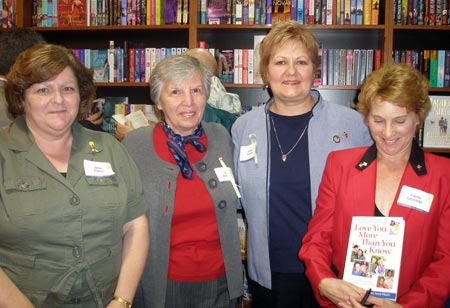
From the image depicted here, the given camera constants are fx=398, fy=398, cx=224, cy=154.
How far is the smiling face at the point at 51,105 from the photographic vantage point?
5.03 ft

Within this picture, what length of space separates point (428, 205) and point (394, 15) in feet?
7.45

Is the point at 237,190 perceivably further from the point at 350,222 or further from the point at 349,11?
the point at 349,11

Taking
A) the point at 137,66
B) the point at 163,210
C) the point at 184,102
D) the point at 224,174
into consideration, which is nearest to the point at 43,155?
the point at 163,210

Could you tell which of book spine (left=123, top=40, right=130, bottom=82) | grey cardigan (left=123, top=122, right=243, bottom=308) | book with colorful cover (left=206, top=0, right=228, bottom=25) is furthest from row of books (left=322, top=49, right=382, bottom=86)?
grey cardigan (left=123, top=122, right=243, bottom=308)

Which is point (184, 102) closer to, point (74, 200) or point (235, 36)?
point (74, 200)

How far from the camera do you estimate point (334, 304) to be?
5.21ft

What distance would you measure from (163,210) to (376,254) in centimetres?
90

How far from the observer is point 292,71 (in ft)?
6.32

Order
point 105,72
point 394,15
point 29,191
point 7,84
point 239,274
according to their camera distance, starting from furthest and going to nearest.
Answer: point 105,72, point 394,15, point 239,274, point 7,84, point 29,191

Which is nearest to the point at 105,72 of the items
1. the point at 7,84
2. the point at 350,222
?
the point at 7,84

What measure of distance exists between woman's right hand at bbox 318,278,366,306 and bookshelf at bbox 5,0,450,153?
213 centimetres

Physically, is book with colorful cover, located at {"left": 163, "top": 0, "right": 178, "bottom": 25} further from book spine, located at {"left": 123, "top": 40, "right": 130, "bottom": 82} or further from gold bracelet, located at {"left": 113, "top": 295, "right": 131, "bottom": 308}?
gold bracelet, located at {"left": 113, "top": 295, "right": 131, "bottom": 308}

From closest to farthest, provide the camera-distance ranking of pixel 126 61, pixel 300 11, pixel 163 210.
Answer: pixel 163 210
pixel 300 11
pixel 126 61

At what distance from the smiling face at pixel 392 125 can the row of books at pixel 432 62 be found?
81.9 inches
